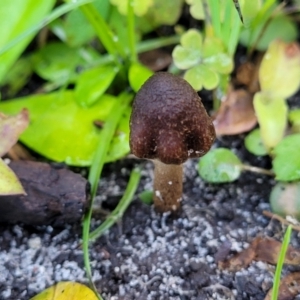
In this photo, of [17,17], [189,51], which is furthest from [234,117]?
[17,17]

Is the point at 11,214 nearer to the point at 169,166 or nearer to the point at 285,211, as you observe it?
the point at 169,166

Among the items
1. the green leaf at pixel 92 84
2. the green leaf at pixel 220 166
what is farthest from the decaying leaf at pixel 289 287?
the green leaf at pixel 92 84

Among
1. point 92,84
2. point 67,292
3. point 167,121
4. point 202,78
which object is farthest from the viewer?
point 92,84

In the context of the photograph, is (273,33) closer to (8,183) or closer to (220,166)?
(220,166)

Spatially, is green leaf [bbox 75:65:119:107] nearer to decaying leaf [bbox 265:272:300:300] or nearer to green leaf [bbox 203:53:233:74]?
green leaf [bbox 203:53:233:74]

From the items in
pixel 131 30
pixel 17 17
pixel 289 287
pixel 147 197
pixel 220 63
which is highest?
pixel 17 17

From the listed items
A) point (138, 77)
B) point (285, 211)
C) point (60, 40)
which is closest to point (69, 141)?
point (138, 77)

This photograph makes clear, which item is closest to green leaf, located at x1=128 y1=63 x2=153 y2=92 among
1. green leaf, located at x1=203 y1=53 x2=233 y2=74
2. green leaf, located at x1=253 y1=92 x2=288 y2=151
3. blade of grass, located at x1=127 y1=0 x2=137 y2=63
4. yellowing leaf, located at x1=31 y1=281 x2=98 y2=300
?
blade of grass, located at x1=127 y1=0 x2=137 y2=63
